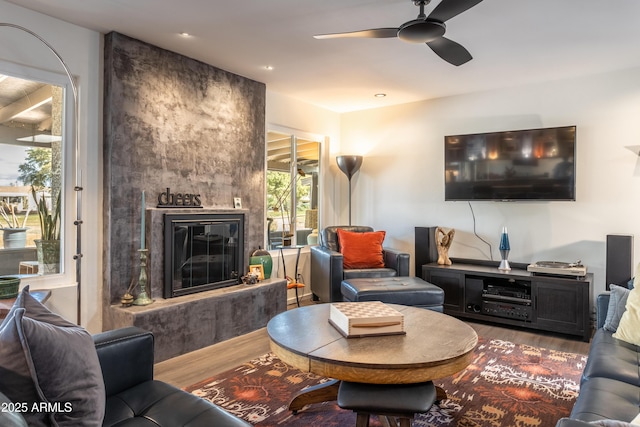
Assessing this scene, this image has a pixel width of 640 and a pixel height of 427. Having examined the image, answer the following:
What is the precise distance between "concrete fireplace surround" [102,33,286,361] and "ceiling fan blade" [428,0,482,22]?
2288 millimetres

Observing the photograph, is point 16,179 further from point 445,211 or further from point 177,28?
point 445,211

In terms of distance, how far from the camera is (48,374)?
1.12 metres

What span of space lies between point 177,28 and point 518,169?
3.50 meters

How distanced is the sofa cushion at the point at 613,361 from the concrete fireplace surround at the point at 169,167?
2.64 metres

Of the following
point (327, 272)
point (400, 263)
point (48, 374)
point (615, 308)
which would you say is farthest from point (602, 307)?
point (48, 374)

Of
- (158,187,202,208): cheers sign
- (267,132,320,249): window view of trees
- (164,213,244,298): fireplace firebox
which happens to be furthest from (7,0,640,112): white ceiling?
(164,213,244,298): fireplace firebox

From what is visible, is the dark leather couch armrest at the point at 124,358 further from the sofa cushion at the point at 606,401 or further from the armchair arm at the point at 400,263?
the armchair arm at the point at 400,263

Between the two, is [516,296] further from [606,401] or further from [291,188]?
[291,188]

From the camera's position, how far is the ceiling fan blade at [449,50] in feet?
8.30

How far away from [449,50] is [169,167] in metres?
2.40

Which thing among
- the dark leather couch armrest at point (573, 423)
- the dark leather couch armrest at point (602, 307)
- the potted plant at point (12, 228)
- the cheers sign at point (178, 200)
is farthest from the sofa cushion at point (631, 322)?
the potted plant at point (12, 228)

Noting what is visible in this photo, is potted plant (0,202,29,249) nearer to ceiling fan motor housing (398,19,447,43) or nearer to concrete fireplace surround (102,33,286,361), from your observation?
concrete fireplace surround (102,33,286,361)

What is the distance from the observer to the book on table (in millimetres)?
1914

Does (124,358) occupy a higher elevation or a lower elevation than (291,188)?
lower
